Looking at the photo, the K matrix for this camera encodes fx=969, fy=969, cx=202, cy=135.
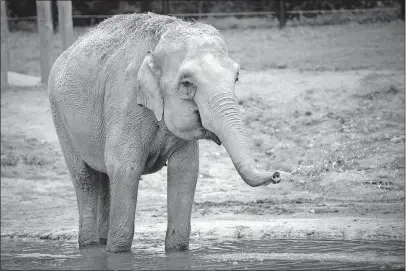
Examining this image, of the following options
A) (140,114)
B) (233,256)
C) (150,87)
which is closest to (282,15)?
(233,256)

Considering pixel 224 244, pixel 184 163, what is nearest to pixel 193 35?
pixel 184 163

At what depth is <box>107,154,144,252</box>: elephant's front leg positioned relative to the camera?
353 inches

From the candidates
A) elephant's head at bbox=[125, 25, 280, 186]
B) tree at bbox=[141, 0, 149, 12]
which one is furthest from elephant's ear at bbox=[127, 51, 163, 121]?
tree at bbox=[141, 0, 149, 12]

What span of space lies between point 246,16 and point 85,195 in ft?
61.5

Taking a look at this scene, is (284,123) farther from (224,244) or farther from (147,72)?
(147,72)

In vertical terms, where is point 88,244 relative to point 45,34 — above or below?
below

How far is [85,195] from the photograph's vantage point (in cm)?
1029

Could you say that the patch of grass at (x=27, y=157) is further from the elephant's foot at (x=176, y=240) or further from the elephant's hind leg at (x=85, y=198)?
the elephant's foot at (x=176, y=240)

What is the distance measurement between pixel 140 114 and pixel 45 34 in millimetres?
11773

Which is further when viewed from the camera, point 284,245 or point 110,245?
point 284,245

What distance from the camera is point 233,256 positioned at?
380 inches

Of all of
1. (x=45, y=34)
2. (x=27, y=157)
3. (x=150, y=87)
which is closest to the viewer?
(x=150, y=87)

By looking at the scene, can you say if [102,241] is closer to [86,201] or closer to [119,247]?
[86,201]

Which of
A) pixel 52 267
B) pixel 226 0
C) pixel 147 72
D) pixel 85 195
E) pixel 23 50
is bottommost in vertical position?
pixel 52 267
